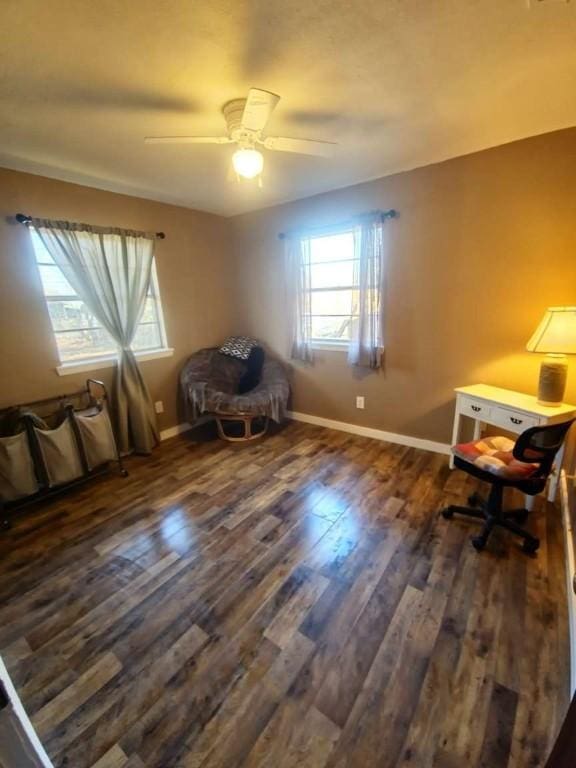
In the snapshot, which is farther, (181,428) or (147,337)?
(181,428)

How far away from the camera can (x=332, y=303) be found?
3.32 meters

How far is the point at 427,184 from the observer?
256 cm

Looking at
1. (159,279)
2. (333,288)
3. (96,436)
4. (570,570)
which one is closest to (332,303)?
(333,288)

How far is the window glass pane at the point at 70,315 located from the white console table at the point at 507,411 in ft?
10.5

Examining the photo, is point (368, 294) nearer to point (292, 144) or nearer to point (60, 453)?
point (292, 144)

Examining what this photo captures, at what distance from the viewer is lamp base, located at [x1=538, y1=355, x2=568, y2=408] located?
203cm

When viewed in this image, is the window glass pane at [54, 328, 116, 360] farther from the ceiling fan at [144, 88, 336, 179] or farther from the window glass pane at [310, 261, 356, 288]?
the window glass pane at [310, 261, 356, 288]

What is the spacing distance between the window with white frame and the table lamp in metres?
3.26

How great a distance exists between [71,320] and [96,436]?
1.04 meters

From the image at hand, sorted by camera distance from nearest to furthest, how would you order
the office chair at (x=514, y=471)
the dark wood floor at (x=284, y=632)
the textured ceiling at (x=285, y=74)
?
the dark wood floor at (x=284, y=632), the textured ceiling at (x=285, y=74), the office chair at (x=514, y=471)

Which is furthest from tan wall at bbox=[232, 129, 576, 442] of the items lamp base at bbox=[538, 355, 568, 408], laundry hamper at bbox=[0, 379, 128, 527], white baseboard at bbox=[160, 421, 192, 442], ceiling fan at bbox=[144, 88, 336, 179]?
laundry hamper at bbox=[0, 379, 128, 527]

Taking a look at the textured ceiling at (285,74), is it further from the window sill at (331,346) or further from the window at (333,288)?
the window sill at (331,346)

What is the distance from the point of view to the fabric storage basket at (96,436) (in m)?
2.54

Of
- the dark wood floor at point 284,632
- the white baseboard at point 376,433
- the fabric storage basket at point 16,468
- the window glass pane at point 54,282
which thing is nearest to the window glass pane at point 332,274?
the white baseboard at point 376,433
